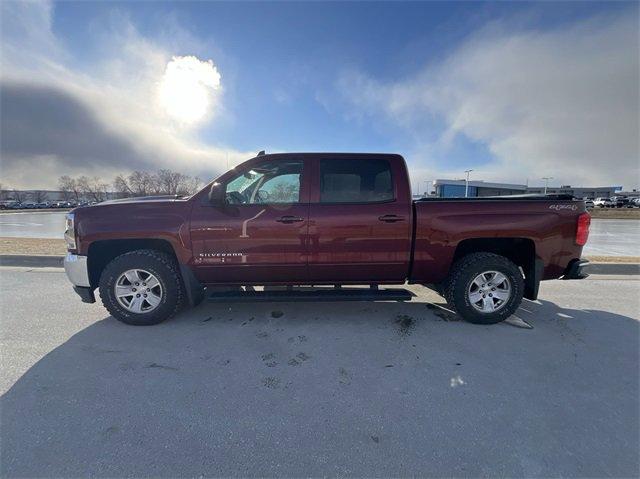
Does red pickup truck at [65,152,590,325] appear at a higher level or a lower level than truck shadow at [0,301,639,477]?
higher

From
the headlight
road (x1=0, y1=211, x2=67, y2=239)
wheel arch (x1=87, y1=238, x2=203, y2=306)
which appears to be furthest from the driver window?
road (x1=0, y1=211, x2=67, y2=239)

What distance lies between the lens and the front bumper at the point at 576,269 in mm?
3777

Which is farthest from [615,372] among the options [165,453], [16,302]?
[16,302]

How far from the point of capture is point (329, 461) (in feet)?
6.15

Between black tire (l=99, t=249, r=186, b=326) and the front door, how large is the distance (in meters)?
0.31

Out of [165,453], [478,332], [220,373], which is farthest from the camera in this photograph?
[478,332]

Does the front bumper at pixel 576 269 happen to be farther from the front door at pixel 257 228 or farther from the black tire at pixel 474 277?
the front door at pixel 257 228

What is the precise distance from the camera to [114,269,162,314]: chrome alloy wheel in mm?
3648

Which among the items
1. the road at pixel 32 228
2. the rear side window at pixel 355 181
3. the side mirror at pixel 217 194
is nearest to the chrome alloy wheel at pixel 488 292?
the rear side window at pixel 355 181

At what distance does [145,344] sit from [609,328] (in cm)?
523

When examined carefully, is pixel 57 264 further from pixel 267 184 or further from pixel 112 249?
pixel 267 184

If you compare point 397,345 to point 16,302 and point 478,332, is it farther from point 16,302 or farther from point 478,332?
point 16,302

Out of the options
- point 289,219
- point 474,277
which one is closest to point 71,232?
point 289,219

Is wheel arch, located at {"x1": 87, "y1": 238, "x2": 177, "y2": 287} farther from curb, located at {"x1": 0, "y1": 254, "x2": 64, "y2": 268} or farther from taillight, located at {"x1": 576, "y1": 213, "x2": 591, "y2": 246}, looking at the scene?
taillight, located at {"x1": 576, "y1": 213, "x2": 591, "y2": 246}
